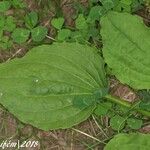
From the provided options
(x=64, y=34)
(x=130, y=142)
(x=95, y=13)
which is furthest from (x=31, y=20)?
(x=130, y=142)

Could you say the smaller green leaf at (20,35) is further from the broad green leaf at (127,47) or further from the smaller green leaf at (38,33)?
the broad green leaf at (127,47)

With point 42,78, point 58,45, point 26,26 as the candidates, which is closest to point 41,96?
point 42,78

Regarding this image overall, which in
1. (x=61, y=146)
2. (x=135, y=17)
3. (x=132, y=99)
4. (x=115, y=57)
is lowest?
(x=61, y=146)

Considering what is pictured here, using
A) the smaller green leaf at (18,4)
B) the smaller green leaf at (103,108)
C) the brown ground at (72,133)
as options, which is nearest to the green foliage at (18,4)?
the smaller green leaf at (18,4)

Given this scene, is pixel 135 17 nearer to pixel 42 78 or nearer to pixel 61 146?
pixel 42 78

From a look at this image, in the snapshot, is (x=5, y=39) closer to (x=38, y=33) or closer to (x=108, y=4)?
(x=38, y=33)

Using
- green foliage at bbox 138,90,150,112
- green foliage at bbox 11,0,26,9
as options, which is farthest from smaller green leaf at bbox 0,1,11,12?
green foliage at bbox 138,90,150,112
